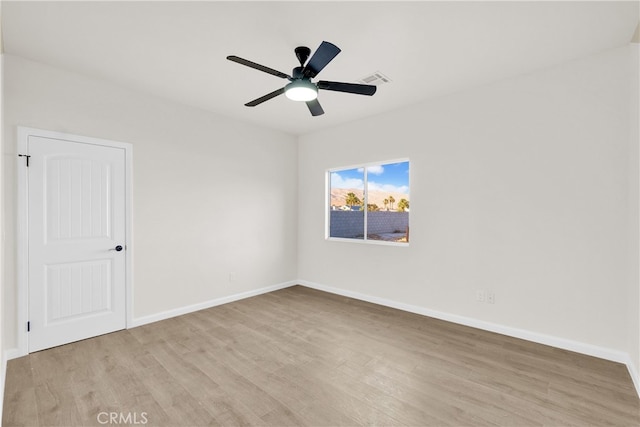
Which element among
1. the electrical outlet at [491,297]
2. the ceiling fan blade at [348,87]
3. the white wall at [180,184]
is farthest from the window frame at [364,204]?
the ceiling fan blade at [348,87]

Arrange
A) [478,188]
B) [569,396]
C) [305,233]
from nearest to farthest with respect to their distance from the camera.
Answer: [569,396], [478,188], [305,233]

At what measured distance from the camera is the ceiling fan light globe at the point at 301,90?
2357mm

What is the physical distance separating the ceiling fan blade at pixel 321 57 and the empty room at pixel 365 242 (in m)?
0.04

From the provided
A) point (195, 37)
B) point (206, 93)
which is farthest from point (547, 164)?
point (206, 93)

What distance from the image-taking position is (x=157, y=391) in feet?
7.22

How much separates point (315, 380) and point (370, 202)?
2835mm

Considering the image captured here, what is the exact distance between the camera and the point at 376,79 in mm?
3146

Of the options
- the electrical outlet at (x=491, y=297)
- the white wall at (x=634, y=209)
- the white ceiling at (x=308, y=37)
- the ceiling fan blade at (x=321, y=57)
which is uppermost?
the white ceiling at (x=308, y=37)

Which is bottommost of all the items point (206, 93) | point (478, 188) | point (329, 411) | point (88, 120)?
point (329, 411)

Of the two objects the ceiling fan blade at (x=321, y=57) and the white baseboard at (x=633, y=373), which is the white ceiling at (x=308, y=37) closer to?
the ceiling fan blade at (x=321, y=57)

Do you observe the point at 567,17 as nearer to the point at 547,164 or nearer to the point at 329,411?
the point at 547,164

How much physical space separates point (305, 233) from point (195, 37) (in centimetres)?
354

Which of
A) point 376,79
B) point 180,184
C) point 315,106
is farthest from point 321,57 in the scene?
point 180,184

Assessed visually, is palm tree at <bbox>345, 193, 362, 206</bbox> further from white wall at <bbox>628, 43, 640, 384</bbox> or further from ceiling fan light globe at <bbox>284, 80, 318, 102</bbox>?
white wall at <bbox>628, 43, 640, 384</bbox>
